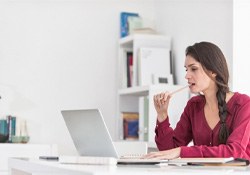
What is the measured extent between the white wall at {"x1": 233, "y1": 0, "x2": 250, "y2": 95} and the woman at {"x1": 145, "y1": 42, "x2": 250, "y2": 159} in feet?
3.15

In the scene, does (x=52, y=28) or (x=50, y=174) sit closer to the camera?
(x=50, y=174)

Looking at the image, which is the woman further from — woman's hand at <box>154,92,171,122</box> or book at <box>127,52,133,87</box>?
book at <box>127,52,133,87</box>

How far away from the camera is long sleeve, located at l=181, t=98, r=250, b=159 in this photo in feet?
7.61

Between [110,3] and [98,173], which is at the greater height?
[110,3]

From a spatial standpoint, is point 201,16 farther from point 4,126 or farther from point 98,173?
point 98,173

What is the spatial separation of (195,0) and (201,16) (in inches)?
6.5

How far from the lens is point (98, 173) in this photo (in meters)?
1.57

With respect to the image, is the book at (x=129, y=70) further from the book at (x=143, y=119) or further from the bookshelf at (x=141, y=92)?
the book at (x=143, y=119)

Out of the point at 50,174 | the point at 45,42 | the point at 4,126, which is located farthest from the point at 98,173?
the point at 45,42

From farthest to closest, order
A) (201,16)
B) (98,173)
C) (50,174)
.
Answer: (201,16) → (50,174) → (98,173)

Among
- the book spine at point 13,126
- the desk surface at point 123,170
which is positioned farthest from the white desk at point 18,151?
the desk surface at point 123,170

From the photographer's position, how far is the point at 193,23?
4297mm

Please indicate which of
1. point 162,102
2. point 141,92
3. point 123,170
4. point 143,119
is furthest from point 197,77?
point 141,92

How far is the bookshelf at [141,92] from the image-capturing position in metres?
4.22
